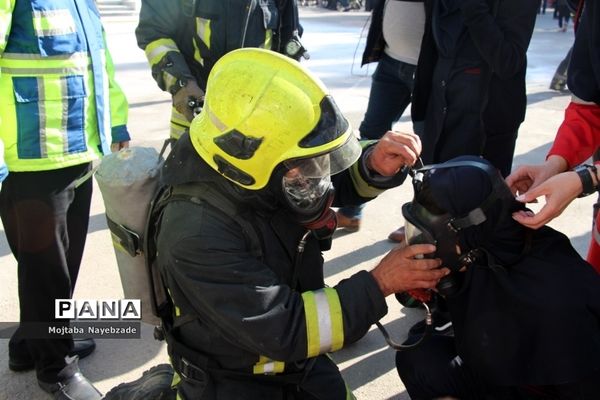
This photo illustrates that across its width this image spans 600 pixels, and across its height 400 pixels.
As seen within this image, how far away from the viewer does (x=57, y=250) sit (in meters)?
2.46

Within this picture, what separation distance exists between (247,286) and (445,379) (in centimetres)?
80

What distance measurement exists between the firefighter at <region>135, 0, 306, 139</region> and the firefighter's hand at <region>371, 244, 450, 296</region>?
135 centimetres

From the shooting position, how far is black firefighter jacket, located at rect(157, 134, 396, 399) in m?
1.60

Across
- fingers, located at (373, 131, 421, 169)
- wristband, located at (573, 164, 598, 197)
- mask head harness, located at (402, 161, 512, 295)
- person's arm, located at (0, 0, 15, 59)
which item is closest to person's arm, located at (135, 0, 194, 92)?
person's arm, located at (0, 0, 15, 59)

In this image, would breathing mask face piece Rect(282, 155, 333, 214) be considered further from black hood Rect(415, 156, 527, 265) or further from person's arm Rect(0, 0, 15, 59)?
person's arm Rect(0, 0, 15, 59)

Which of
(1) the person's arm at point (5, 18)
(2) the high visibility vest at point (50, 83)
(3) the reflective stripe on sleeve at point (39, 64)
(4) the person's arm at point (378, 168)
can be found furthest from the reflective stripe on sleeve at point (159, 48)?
(4) the person's arm at point (378, 168)

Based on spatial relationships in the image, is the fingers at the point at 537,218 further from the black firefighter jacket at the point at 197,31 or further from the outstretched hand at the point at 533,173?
the black firefighter jacket at the point at 197,31

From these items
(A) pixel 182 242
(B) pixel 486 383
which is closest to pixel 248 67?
(A) pixel 182 242

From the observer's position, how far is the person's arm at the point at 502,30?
281 centimetres

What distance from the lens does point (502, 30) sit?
114 inches

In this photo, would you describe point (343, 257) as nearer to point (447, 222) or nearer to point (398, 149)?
point (398, 149)

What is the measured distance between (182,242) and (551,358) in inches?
41.7

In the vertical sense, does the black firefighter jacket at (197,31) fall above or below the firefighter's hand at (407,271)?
above

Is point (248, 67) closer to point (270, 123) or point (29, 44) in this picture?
point (270, 123)
